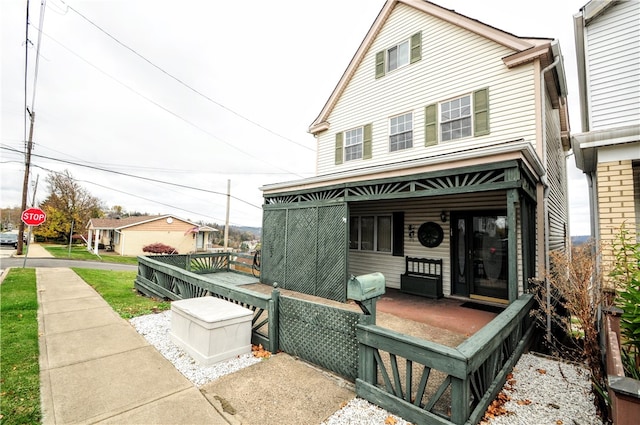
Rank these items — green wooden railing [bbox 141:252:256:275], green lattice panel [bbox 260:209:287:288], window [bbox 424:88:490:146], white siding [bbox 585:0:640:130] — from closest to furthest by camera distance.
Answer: white siding [bbox 585:0:640:130] < window [bbox 424:88:490:146] < green lattice panel [bbox 260:209:287:288] < green wooden railing [bbox 141:252:256:275]

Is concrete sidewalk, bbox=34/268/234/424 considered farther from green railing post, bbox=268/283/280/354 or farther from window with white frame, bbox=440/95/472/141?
window with white frame, bbox=440/95/472/141

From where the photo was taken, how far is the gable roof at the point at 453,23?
6.26 m

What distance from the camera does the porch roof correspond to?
14.5 feet

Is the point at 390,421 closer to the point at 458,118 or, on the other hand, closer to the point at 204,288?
the point at 204,288

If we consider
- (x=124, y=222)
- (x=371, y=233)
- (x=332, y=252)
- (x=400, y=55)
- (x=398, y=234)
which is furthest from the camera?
(x=124, y=222)

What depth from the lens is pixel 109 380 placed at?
10.9ft

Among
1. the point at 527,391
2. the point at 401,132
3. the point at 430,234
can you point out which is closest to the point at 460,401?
the point at 527,391

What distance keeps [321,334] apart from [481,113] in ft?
21.4

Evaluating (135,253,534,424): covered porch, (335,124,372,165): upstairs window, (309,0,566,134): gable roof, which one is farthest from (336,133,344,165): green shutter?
(135,253,534,424): covered porch

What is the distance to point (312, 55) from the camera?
44.3ft

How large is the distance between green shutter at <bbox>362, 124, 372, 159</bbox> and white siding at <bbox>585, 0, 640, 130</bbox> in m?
5.27

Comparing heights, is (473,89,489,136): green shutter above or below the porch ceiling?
above

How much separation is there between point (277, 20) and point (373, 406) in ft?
37.5

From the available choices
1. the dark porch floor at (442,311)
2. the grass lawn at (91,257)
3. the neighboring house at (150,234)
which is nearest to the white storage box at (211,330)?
the dark porch floor at (442,311)
